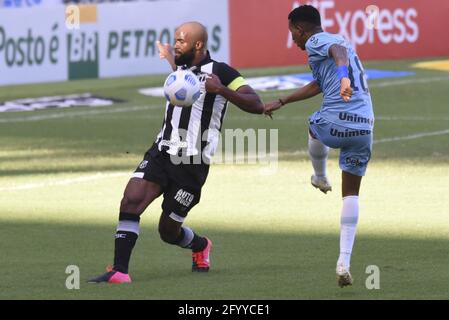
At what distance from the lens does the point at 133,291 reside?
9.72 metres

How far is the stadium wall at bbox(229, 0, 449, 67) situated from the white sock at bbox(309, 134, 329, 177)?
19512 millimetres

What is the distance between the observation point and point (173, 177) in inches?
407

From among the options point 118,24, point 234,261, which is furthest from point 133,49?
point 234,261

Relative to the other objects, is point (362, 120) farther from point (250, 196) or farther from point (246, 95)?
point (250, 196)

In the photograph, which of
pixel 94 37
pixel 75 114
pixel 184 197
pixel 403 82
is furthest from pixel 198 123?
pixel 94 37

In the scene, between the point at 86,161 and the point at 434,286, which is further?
the point at 86,161

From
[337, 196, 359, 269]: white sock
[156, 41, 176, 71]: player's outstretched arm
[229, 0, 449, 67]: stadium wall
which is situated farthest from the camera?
[229, 0, 449, 67]: stadium wall

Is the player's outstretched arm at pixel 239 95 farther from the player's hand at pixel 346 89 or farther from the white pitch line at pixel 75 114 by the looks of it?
the white pitch line at pixel 75 114

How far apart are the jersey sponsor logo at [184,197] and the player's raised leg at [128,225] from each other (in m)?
0.15

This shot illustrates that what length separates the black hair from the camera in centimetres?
1016

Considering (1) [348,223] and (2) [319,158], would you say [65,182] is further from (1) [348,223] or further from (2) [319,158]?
(1) [348,223]

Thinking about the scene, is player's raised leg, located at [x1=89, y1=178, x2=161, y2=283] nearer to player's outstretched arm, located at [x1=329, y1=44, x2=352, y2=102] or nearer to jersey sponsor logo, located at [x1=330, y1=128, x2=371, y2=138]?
jersey sponsor logo, located at [x1=330, y1=128, x2=371, y2=138]

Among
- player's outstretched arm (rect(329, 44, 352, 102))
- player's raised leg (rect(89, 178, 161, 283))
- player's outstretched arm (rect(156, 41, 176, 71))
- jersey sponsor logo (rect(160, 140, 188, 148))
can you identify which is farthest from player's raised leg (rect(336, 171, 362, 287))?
player's outstretched arm (rect(156, 41, 176, 71))
